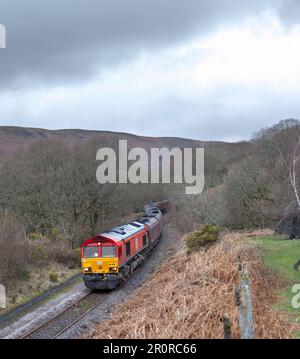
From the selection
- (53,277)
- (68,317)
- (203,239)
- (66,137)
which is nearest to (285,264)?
(203,239)

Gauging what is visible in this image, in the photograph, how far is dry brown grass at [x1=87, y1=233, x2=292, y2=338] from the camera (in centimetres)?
1003

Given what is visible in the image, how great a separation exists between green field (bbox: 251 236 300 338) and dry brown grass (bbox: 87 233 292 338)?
42 cm

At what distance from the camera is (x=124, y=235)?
25.0 m

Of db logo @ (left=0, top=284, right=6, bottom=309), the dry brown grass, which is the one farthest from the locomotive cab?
the dry brown grass

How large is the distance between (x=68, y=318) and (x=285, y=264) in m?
9.09

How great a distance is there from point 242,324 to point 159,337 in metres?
2.71

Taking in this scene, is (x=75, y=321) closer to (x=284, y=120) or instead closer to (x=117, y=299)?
(x=117, y=299)

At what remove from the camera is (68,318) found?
Answer: 57.8 ft

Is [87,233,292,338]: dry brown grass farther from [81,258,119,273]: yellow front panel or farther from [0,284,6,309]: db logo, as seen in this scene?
[0,284,6,309]: db logo

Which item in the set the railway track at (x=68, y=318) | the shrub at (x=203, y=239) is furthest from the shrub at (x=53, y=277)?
the shrub at (x=203, y=239)

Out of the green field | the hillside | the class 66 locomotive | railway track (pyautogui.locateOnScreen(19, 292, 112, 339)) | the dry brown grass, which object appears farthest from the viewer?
the hillside

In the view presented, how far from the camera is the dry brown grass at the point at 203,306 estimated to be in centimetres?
1003

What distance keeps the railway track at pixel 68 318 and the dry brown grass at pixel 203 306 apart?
2446 mm
